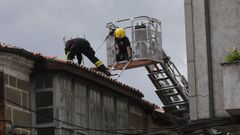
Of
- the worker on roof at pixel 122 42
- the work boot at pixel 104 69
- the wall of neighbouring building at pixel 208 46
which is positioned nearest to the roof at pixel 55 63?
the work boot at pixel 104 69

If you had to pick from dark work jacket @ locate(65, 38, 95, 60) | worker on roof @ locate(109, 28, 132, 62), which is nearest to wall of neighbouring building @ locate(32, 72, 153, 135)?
dark work jacket @ locate(65, 38, 95, 60)

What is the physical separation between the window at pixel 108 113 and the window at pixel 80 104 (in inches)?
48.1

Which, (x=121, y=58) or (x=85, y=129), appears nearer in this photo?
(x=85, y=129)

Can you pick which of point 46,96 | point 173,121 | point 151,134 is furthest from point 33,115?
point 173,121

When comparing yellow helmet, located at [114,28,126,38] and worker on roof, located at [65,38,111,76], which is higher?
yellow helmet, located at [114,28,126,38]

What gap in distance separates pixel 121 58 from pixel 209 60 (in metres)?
6.96

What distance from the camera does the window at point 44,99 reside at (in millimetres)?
31234

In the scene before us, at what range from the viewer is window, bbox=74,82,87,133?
32.4m

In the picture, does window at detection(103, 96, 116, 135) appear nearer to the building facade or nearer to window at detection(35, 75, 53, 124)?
the building facade

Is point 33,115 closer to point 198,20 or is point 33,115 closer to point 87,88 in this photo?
point 87,88

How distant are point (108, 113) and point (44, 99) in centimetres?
346

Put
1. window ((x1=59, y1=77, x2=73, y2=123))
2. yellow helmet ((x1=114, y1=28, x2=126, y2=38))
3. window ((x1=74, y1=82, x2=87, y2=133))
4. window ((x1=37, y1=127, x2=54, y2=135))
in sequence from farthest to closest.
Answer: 1. yellow helmet ((x1=114, y1=28, x2=126, y2=38))
2. window ((x1=74, y1=82, x2=87, y2=133))
3. window ((x1=59, y1=77, x2=73, y2=123))
4. window ((x1=37, y1=127, x2=54, y2=135))

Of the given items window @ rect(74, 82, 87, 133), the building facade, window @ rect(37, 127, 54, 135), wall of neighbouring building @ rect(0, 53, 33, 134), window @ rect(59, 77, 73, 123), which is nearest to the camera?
wall of neighbouring building @ rect(0, 53, 33, 134)

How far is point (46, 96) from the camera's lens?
31344mm
